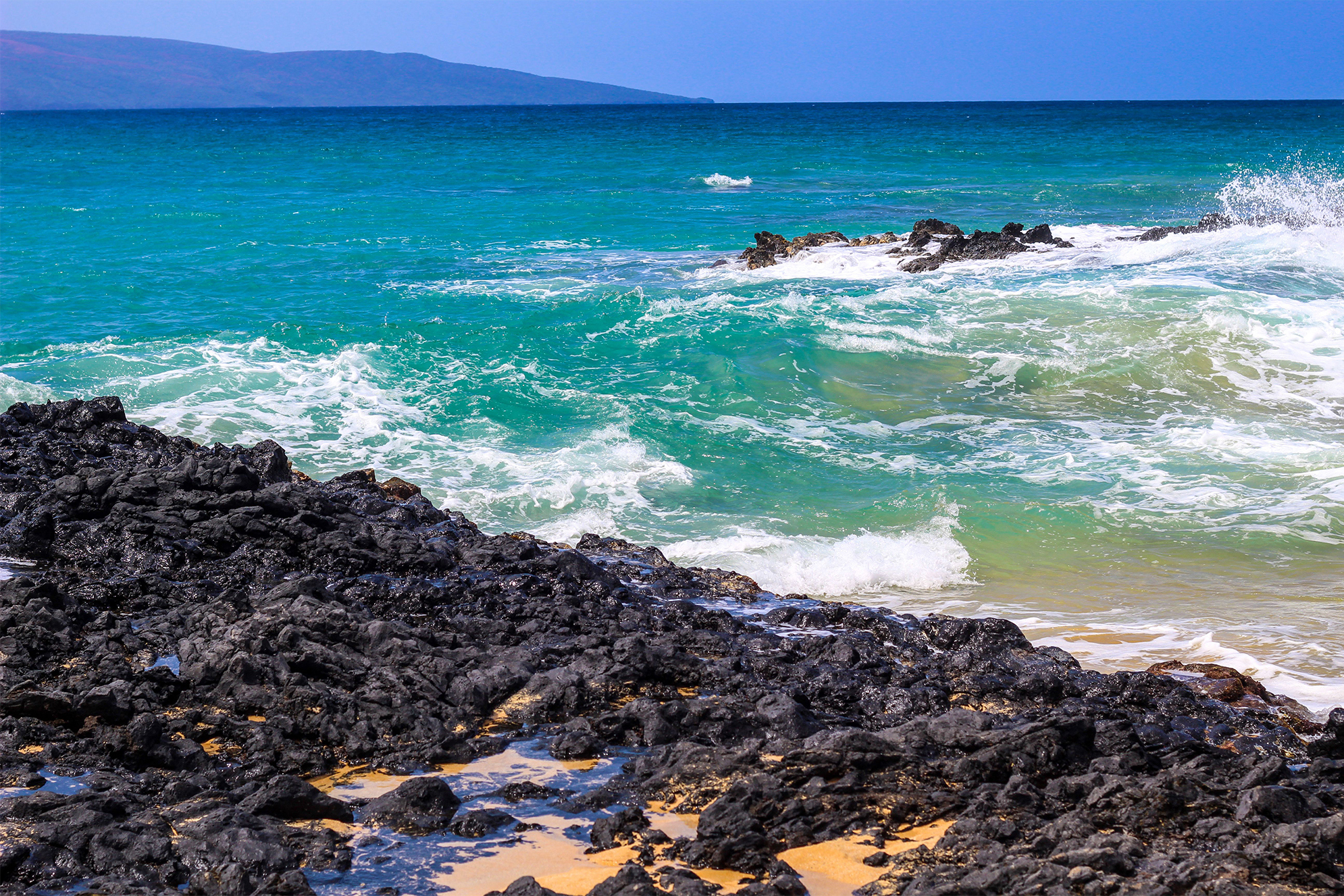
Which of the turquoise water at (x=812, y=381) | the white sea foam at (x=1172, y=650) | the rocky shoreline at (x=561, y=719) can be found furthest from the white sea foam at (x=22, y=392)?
the white sea foam at (x=1172, y=650)

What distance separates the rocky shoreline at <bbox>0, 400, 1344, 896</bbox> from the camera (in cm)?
413

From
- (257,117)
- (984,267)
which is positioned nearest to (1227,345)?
(984,267)

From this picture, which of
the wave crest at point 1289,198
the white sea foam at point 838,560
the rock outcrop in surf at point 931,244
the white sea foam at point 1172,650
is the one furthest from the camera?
the wave crest at point 1289,198

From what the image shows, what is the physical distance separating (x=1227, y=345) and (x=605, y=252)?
15.0 meters

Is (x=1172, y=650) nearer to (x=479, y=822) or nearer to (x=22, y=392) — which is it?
(x=479, y=822)

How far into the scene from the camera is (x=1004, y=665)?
6527 millimetres

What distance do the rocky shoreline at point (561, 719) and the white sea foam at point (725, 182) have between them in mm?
37940

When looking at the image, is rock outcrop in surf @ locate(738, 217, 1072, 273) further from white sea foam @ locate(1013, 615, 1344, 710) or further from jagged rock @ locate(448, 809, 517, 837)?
jagged rock @ locate(448, 809, 517, 837)

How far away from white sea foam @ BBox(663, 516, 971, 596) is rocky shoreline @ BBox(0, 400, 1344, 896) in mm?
840

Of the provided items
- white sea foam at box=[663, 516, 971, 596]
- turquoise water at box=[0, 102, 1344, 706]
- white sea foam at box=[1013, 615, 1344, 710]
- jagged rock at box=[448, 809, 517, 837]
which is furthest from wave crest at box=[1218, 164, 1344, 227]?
jagged rock at box=[448, 809, 517, 837]

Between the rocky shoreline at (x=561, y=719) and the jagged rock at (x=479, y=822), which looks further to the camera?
the jagged rock at (x=479, y=822)

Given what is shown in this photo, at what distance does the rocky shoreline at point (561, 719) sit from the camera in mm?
4133

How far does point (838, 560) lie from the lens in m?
9.30

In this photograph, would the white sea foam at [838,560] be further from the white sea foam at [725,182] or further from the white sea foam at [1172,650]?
the white sea foam at [725,182]
